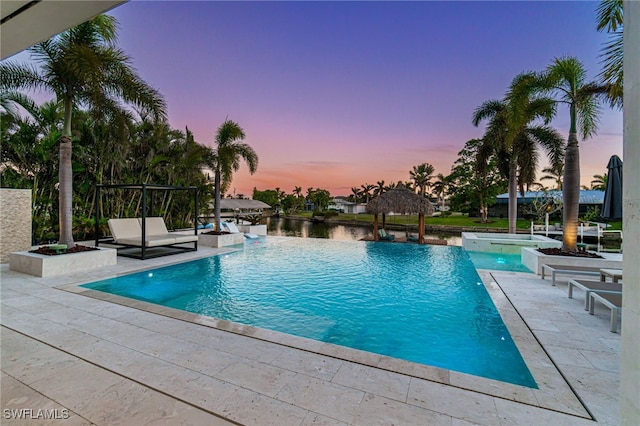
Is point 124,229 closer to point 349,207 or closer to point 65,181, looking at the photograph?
point 65,181

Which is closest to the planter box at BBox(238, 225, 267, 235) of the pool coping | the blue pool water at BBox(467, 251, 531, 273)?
the blue pool water at BBox(467, 251, 531, 273)

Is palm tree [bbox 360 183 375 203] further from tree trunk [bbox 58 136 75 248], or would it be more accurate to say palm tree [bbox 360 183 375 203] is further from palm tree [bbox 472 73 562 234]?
tree trunk [bbox 58 136 75 248]

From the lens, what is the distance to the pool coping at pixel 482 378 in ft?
7.96

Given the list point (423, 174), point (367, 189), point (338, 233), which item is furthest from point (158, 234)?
point (367, 189)

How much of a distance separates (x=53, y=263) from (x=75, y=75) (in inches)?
174

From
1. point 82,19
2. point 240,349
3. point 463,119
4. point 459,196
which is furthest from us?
point 459,196

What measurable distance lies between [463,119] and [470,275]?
1115cm

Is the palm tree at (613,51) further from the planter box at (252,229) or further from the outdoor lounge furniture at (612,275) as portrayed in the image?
the planter box at (252,229)

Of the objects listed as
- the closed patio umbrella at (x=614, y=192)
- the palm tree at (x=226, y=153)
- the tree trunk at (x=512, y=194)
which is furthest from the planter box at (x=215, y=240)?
the tree trunk at (x=512, y=194)

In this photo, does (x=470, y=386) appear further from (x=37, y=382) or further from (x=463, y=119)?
(x=463, y=119)

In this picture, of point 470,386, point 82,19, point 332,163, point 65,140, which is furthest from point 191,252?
point 332,163

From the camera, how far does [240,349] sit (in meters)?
3.23

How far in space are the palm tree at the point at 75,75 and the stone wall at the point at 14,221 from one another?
71.6 inches

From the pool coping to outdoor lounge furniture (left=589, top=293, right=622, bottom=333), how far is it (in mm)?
1018
